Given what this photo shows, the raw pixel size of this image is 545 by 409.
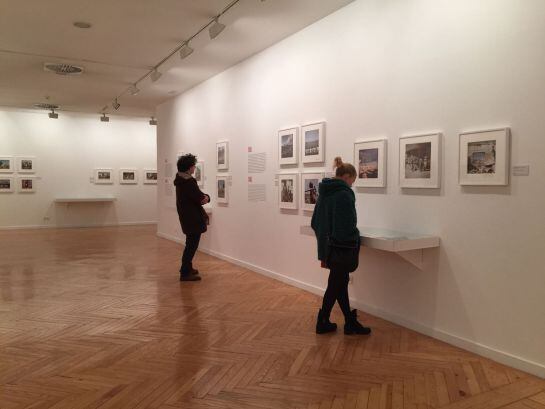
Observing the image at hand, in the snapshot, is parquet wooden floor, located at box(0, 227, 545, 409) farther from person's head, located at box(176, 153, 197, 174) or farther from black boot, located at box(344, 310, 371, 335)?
person's head, located at box(176, 153, 197, 174)

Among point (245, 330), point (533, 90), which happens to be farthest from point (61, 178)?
point (533, 90)

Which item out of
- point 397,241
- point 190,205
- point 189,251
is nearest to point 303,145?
point 190,205

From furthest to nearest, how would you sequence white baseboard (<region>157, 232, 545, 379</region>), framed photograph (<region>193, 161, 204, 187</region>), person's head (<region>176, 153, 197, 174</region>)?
1. framed photograph (<region>193, 161, 204, 187</region>)
2. person's head (<region>176, 153, 197, 174</region>)
3. white baseboard (<region>157, 232, 545, 379</region>)

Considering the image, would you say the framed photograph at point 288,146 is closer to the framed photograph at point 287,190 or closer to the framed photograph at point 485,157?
the framed photograph at point 287,190

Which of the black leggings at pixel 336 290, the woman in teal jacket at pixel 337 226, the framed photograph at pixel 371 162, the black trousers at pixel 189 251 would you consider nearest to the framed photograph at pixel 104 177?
the black trousers at pixel 189 251

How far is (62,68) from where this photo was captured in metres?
8.09

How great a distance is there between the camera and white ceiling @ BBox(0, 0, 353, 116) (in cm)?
537

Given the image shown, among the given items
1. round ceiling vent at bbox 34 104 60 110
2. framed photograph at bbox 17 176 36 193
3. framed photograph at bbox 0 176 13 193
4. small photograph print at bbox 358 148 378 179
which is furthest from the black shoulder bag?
framed photograph at bbox 0 176 13 193

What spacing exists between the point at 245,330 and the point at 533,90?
3.20 m

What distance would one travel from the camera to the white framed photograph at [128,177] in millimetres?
15117

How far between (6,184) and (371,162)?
1271 centimetres

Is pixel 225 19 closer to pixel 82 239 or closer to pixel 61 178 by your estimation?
pixel 82 239

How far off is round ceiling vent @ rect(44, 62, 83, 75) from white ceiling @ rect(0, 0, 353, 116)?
145 millimetres

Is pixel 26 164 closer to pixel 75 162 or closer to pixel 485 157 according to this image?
pixel 75 162
